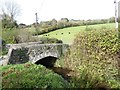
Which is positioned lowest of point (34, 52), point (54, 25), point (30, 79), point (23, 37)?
point (34, 52)

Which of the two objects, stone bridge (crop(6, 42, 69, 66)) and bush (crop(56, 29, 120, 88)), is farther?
stone bridge (crop(6, 42, 69, 66))

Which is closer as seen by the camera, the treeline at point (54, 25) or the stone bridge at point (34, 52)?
the stone bridge at point (34, 52)

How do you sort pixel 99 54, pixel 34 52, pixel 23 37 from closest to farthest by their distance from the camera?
pixel 99 54 < pixel 34 52 < pixel 23 37

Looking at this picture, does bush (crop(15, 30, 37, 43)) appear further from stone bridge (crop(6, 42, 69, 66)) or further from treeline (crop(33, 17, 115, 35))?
stone bridge (crop(6, 42, 69, 66))

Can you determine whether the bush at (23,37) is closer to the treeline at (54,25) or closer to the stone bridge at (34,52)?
the treeline at (54,25)

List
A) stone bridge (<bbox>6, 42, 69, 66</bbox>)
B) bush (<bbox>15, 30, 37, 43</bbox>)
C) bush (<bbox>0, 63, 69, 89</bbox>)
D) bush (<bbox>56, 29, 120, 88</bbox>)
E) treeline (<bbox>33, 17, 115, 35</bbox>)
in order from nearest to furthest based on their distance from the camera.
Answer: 1. bush (<bbox>0, 63, 69, 89</bbox>)
2. bush (<bbox>56, 29, 120, 88</bbox>)
3. stone bridge (<bbox>6, 42, 69, 66</bbox>)
4. bush (<bbox>15, 30, 37, 43</bbox>)
5. treeline (<bbox>33, 17, 115, 35</bbox>)

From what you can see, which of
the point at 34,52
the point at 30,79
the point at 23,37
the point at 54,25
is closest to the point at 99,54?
the point at 30,79

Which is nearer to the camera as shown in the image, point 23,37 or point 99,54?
point 99,54

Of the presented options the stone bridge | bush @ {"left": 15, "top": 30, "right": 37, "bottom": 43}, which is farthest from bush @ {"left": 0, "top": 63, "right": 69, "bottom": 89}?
bush @ {"left": 15, "top": 30, "right": 37, "bottom": 43}

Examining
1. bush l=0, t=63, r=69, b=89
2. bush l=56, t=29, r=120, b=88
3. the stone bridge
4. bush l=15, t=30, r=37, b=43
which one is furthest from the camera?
bush l=15, t=30, r=37, b=43

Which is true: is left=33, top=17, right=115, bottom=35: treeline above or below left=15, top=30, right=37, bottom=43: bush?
above

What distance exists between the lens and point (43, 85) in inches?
283

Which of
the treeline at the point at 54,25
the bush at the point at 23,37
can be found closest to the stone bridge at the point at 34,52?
the bush at the point at 23,37

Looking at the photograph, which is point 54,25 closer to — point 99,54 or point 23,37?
point 23,37
